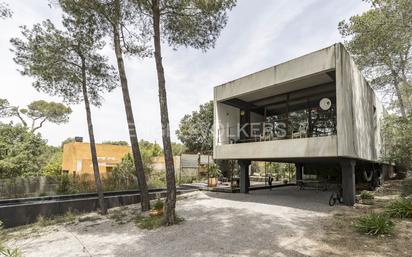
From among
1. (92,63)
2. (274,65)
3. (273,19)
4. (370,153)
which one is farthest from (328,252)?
(92,63)

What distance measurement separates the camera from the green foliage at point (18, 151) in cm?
1986

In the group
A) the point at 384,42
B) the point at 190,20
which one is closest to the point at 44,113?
the point at 190,20

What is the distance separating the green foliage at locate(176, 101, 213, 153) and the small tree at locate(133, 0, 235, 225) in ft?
77.3

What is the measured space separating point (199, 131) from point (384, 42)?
76.7 ft

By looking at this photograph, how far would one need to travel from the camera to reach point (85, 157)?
26453mm

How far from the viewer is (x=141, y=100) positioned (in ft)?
59.4

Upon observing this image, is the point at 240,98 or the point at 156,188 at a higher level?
the point at 240,98

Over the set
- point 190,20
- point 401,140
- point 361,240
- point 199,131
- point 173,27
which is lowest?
point 361,240

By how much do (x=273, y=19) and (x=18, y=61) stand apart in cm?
1260

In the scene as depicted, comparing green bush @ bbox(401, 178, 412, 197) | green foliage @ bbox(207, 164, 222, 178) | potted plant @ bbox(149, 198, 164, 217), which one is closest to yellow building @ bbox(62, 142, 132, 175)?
green foliage @ bbox(207, 164, 222, 178)

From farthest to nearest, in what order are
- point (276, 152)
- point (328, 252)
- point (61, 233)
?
1. point (276, 152)
2. point (61, 233)
3. point (328, 252)

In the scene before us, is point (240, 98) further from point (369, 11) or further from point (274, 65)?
point (369, 11)

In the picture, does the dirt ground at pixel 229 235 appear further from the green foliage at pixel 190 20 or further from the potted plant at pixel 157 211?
the green foliage at pixel 190 20

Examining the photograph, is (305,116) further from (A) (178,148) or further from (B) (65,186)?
(A) (178,148)
